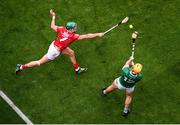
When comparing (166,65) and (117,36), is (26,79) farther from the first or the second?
(166,65)

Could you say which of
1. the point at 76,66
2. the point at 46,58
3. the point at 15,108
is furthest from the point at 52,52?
the point at 15,108

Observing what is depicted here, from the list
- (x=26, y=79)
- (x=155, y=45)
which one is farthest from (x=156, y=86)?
(x=26, y=79)

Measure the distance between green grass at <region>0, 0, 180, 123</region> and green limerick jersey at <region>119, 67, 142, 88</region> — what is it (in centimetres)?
146

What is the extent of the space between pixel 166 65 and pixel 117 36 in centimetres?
238

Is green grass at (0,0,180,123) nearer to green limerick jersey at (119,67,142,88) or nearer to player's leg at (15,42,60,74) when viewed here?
player's leg at (15,42,60,74)

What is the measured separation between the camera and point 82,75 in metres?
17.7

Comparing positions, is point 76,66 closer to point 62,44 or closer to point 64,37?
point 62,44

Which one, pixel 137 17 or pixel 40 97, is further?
pixel 137 17

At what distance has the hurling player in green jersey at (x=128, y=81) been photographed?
15.1 m

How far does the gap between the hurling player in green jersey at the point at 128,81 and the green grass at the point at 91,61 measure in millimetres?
514

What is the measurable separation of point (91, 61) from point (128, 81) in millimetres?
3090

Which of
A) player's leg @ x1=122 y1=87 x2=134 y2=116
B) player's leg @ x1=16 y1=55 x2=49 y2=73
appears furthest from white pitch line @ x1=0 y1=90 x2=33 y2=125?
player's leg @ x1=122 y1=87 x2=134 y2=116

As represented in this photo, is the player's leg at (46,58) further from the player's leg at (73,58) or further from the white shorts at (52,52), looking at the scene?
the player's leg at (73,58)

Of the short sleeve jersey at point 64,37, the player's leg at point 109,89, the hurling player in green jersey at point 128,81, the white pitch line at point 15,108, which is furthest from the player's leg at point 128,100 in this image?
the white pitch line at point 15,108
